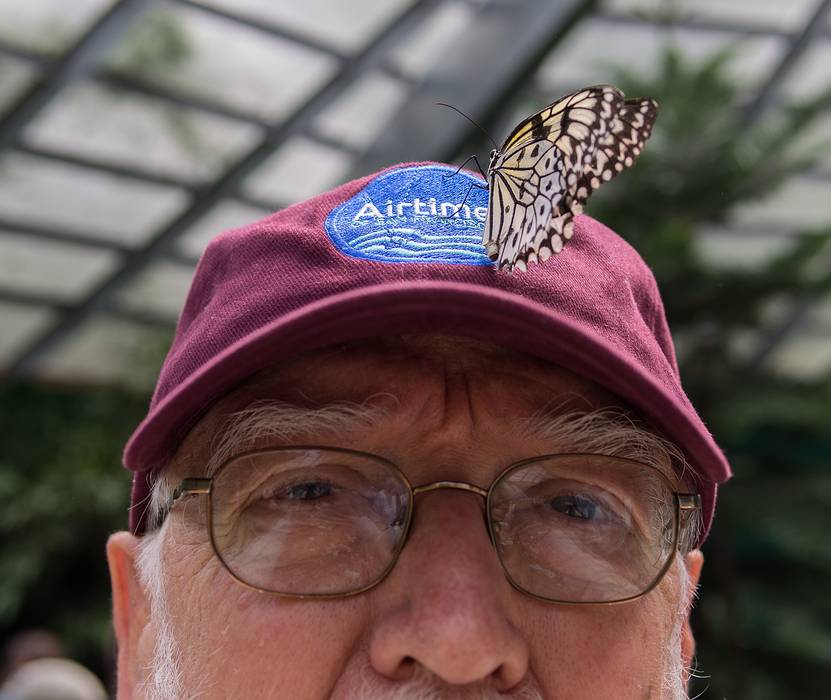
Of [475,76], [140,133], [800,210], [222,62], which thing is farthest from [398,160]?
[800,210]

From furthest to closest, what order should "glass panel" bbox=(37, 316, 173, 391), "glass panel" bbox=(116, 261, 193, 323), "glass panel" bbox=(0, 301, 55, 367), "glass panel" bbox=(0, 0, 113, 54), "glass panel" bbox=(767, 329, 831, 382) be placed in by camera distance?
"glass panel" bbox=(767, 329, 831, 382) → "glass panel" bbox=(37, 316, 173, 391) → "glass panel" bbox=(0, 301, 55, 367) → "glass panel" bbox=(116, 261, 193, 323) → "glass panel" bbox=(0, 0, 113, 54)

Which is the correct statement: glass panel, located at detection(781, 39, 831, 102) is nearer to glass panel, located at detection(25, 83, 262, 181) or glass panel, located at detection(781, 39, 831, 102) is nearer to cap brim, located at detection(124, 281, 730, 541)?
glass panel, located at detection(25, 83, 262, 181)

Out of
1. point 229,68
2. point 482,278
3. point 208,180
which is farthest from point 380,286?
point 208,180

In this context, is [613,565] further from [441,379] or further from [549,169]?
[549,169]

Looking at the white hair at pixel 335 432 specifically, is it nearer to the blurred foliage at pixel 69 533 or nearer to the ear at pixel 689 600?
the ear at pixel 689 600

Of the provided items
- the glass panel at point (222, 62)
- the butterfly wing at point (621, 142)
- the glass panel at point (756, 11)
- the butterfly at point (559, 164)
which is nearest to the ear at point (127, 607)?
the butterfly at point (559, 164)

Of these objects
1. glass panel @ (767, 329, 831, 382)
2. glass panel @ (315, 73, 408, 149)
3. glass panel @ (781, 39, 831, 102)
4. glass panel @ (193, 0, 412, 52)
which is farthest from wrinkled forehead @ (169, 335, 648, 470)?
glass panel @ (767, 329, 831, 382)
